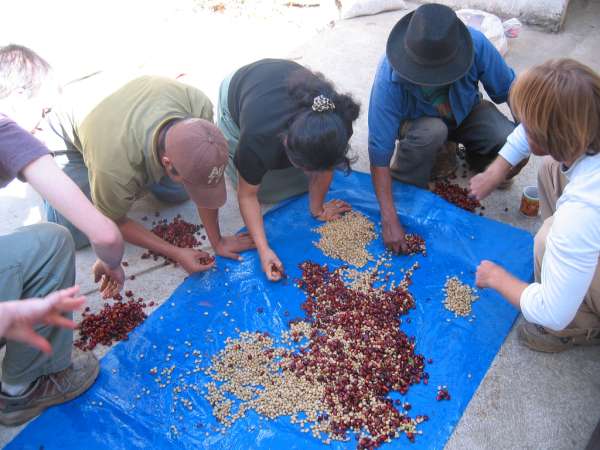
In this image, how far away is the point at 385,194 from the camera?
323 centimetres

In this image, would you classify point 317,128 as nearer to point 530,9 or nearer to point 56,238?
point 56,238

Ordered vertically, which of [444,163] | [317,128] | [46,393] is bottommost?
[444,163]

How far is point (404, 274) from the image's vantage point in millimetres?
3074

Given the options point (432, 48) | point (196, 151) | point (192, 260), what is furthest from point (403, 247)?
point (196, 151)

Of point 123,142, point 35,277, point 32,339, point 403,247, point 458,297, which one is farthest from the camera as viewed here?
point 403,247

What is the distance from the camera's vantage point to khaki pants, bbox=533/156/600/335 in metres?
2.35

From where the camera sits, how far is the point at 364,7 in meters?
6.03

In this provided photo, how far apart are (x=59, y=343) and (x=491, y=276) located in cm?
195

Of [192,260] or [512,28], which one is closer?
[192,260]

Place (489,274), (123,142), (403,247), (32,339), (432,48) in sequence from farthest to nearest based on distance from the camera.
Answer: (403,247) → (432,48) → (123,142) → (489,274) → (32,339)

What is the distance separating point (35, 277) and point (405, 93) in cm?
224

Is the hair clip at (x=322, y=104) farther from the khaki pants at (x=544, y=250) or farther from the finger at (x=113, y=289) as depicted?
the finger at (x=113, y=289)

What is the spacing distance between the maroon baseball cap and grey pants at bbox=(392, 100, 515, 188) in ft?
4.61

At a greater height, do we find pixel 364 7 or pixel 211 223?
pixel 364 7
